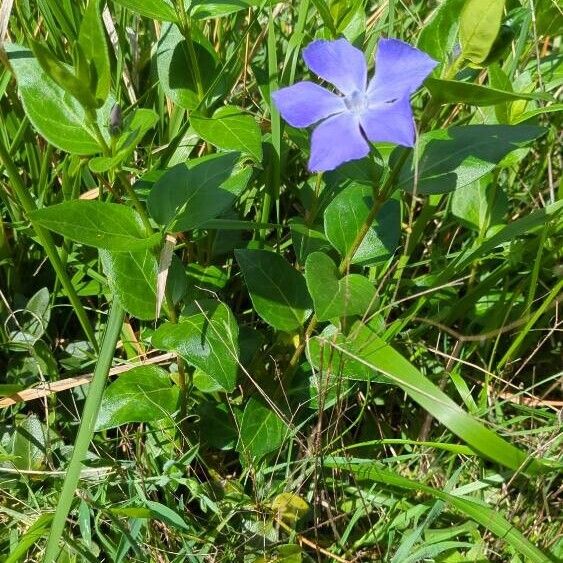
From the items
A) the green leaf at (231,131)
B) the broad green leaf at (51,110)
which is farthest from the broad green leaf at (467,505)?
the broad green leaf at (51,110)

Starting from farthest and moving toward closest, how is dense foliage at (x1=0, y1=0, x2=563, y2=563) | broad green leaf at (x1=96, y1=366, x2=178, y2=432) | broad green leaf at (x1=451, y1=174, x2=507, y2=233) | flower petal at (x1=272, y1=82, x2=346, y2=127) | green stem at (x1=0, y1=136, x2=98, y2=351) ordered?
broad green leaf at (x1=451, y1=174, x2=507, y2=233) → broad green leaf at (x1=96, y1=366, x2=178, y2=432) → green stem at (x1=0, y1=136, x2=98, y2=351) → dense foliage at (x1=0, y1=0, x2=563, y2=563) → flower petal at (x1=272, y1=82, x2=346, y2=127)

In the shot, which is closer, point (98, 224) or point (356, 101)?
point (356, 101)

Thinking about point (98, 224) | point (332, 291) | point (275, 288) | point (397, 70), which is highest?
point (397, 70)

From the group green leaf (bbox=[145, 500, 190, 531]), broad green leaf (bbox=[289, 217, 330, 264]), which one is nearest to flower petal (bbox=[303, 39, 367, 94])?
broad green leaf (bbox=[289, 217, 330, 264])

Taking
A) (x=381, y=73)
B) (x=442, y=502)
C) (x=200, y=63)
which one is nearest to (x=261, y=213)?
(x=200, y=63)

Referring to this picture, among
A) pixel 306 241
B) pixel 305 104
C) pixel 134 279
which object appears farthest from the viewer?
pixel 306 241

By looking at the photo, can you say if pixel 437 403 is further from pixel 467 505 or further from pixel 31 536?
pixel 31 536

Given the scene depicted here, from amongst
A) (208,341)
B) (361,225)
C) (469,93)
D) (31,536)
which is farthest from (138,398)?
(469,93)

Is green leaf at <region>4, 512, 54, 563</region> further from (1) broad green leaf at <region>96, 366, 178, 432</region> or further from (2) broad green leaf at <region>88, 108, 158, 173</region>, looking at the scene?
(2) broad green leaf at <region>88, 108, 158, 173</region>
